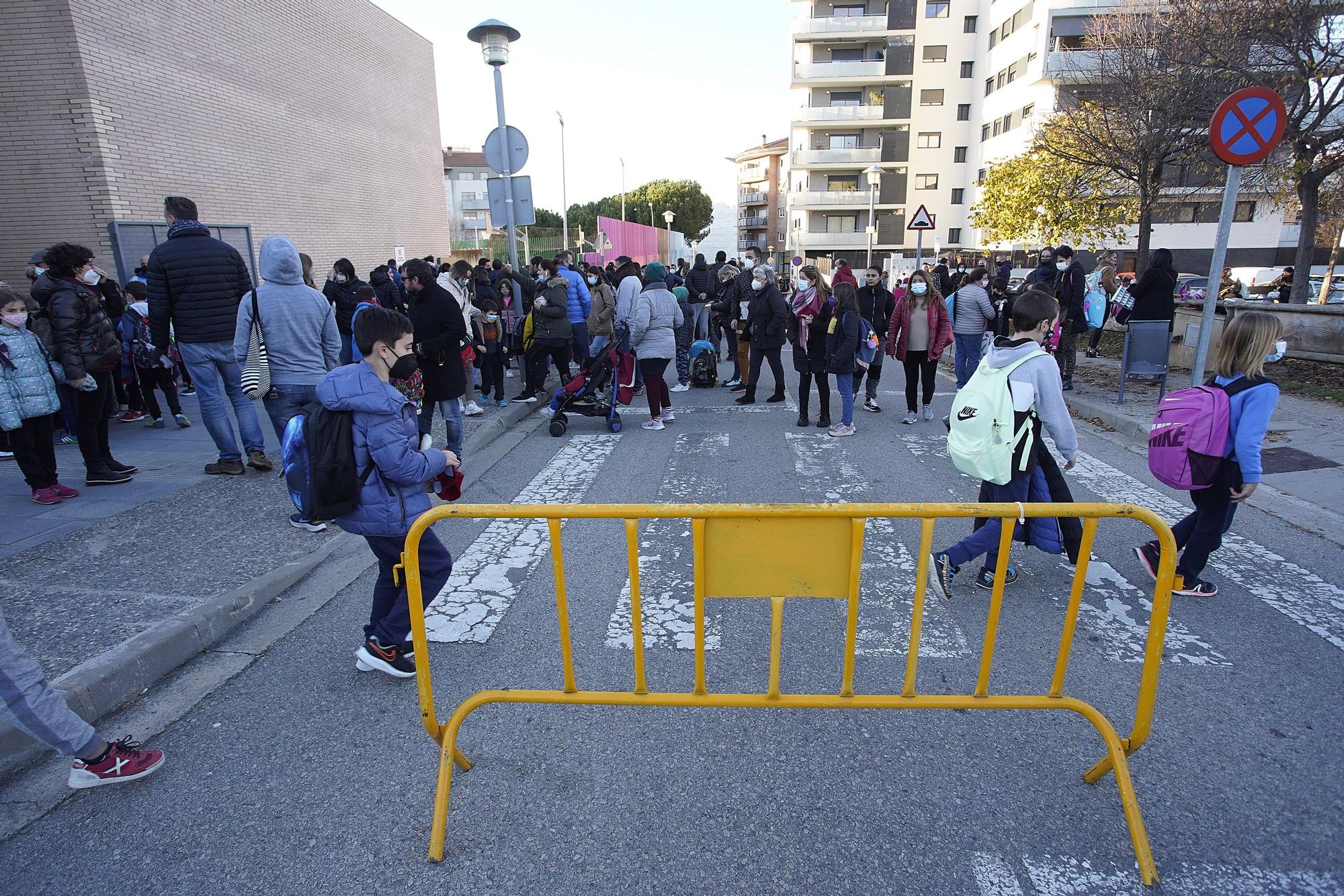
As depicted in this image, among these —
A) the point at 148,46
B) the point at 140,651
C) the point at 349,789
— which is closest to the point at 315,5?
the point at 148,46

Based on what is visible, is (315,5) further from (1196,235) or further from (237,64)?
(1196,235)

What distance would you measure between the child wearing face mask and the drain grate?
33.0ft

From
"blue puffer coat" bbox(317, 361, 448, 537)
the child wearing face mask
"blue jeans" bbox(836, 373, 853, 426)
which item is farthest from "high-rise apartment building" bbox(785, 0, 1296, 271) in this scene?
"blue puffer coat" bbox(317, 361, 448, 537)

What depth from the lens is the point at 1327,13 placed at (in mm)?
12562

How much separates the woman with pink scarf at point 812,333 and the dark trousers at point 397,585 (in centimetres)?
555

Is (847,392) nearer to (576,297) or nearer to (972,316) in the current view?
(972,316)

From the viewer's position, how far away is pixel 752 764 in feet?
9.19

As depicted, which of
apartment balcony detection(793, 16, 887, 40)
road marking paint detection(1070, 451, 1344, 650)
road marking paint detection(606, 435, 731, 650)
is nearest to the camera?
A: road marking paint detection(606, 435, 731, 650)

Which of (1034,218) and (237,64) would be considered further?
(1034,218)

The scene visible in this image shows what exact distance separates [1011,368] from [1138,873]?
8.08 feet

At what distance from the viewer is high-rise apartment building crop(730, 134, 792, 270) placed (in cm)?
7688

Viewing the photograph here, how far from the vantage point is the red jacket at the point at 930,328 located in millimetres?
8203

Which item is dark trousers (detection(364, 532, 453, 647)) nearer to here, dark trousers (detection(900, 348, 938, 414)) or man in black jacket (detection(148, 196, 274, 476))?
man in black jacket (detection(148, 196, 274, 476))

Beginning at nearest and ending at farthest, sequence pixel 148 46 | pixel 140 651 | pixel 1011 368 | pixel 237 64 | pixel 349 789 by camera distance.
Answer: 1. pixel 349 789
2. pixel 140 651
3. pixel 1011 368
4. pixel 148 46
5. pixel 237 64
